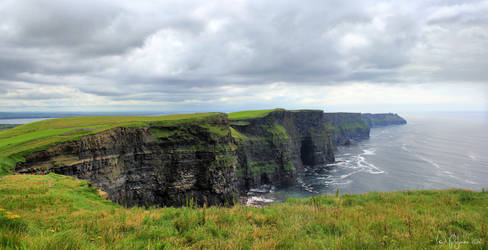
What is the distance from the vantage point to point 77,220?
8570 mm

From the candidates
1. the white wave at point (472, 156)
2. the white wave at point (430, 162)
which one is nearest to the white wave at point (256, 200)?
the white wave at point (430, 162)

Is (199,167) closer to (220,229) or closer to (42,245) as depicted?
(220,229)

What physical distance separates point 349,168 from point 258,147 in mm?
39098

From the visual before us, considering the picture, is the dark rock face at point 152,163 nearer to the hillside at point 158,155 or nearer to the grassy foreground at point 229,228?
the hillside at point 158,155

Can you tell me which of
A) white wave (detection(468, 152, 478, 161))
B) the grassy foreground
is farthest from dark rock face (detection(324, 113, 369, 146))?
the grassy foreground

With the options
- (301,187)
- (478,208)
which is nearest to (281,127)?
(301,187)

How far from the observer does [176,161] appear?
4509 cm

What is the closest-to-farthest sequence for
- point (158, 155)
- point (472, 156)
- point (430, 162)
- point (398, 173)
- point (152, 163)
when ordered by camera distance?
point (152, 163) → point (158, 155) → point (398, 173) → point (430, 162) → point (472, 156)

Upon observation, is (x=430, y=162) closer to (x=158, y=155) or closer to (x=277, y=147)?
(x=277, y=147)

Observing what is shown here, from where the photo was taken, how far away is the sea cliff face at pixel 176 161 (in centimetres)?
3228

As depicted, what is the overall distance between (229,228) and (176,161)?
39199 millimetres

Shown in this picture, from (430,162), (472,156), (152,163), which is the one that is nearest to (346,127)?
(472,156)

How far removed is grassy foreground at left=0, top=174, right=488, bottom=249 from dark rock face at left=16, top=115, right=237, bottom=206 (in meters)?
21.3

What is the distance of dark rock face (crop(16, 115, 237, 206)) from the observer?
31.1 meters
